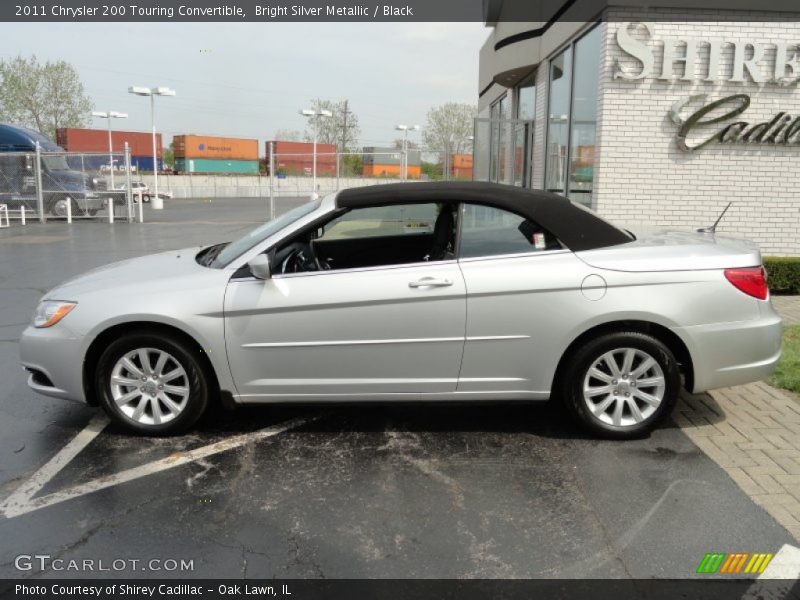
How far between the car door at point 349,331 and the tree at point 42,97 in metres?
55.5

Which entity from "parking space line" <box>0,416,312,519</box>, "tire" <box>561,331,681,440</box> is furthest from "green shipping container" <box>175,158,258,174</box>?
"tire" <box>561,331,681,440</box>

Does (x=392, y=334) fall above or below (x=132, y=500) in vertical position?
above

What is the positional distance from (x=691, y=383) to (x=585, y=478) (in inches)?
41.5

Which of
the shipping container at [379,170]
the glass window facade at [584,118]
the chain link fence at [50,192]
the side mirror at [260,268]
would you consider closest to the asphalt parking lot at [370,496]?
the side mirror at [260,268]

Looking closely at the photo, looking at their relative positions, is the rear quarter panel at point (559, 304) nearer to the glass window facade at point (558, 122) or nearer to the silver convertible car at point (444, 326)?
the silver convertible car at point (444, 326)

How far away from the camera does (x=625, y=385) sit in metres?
4.17

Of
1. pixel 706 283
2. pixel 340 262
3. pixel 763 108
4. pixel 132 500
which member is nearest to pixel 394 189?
pixel 340 262

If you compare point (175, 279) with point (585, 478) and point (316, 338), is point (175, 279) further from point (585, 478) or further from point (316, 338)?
point (585, 478)

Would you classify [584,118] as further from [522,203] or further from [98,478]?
[98,478]

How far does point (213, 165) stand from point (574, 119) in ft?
173

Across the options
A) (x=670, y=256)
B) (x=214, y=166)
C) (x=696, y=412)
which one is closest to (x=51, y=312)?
(x=670, y=256)

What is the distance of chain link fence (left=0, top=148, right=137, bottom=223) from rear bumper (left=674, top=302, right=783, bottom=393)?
21.7m

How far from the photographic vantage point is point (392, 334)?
405 cm

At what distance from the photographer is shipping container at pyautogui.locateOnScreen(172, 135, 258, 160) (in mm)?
57812
